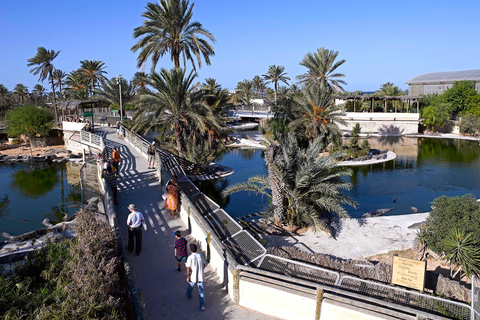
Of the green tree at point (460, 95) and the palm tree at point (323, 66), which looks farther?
the green tree at point (460, 95)

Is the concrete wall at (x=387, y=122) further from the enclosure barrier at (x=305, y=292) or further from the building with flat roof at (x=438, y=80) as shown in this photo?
the enclosure barrier at (x=305, y=292)

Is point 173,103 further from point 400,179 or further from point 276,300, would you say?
point 276,300

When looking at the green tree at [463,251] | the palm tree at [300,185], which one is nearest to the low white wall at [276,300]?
the green tree at [463,251]

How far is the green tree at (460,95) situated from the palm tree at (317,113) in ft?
105

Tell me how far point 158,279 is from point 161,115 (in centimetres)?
1738

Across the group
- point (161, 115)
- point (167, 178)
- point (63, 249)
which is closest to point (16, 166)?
point (161, 115)

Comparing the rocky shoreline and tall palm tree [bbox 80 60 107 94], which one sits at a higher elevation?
tall palm tree [bbox 80 60 107 94]

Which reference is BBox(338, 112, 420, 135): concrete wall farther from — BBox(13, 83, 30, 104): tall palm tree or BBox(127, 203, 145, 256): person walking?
BBox(13, 83, 30, 104): tall palm tree

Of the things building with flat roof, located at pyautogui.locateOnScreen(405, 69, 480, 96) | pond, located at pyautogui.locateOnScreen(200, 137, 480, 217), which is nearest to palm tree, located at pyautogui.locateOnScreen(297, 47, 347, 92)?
pond, located at pyautogui.locateOnScreen(200, 137, 480, 217)

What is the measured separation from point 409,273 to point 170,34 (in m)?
25.1

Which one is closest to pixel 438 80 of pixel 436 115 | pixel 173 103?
pixel 436 115

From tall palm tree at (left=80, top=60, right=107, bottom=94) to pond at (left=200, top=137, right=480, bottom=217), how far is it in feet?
93.8

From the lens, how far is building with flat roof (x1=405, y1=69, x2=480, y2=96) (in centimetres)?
7025

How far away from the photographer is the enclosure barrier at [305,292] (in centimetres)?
590
